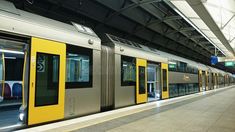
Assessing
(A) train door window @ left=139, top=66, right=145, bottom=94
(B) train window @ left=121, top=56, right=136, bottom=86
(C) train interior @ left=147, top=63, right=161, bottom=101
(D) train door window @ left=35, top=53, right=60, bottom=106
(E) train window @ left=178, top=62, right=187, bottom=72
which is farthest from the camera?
(E) train window @ left=178, top=62, right=187, bottom=72

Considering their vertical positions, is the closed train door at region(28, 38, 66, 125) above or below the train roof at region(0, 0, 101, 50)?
below

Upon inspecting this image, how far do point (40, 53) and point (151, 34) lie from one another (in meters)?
12.3

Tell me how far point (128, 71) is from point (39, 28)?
4311 mm


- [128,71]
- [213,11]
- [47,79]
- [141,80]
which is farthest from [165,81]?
[47,79]

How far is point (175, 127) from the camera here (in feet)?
17.7

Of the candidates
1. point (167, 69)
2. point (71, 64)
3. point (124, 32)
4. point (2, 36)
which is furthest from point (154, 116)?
point (124, 32)

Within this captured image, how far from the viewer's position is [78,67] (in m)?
5.91

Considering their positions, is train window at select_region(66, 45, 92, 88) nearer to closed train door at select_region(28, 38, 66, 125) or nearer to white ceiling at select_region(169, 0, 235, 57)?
closed train door at select_region(28, 38, 66, 125)

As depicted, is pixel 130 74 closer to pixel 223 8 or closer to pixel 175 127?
pixel 175 127

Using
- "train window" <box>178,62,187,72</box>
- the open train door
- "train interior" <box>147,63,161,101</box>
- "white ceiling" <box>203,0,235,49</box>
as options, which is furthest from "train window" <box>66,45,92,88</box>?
"train window" <box>178,62,187,72</box>

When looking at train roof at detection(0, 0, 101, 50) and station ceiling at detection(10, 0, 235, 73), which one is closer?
train roof at detection(0, 0, 101, 50)

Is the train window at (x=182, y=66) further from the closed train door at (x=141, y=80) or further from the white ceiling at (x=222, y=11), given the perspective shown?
the closed train door at (x=141, y=80)

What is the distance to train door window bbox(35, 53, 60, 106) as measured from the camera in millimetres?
4664

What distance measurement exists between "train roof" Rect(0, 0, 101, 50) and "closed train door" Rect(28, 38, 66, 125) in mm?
198
